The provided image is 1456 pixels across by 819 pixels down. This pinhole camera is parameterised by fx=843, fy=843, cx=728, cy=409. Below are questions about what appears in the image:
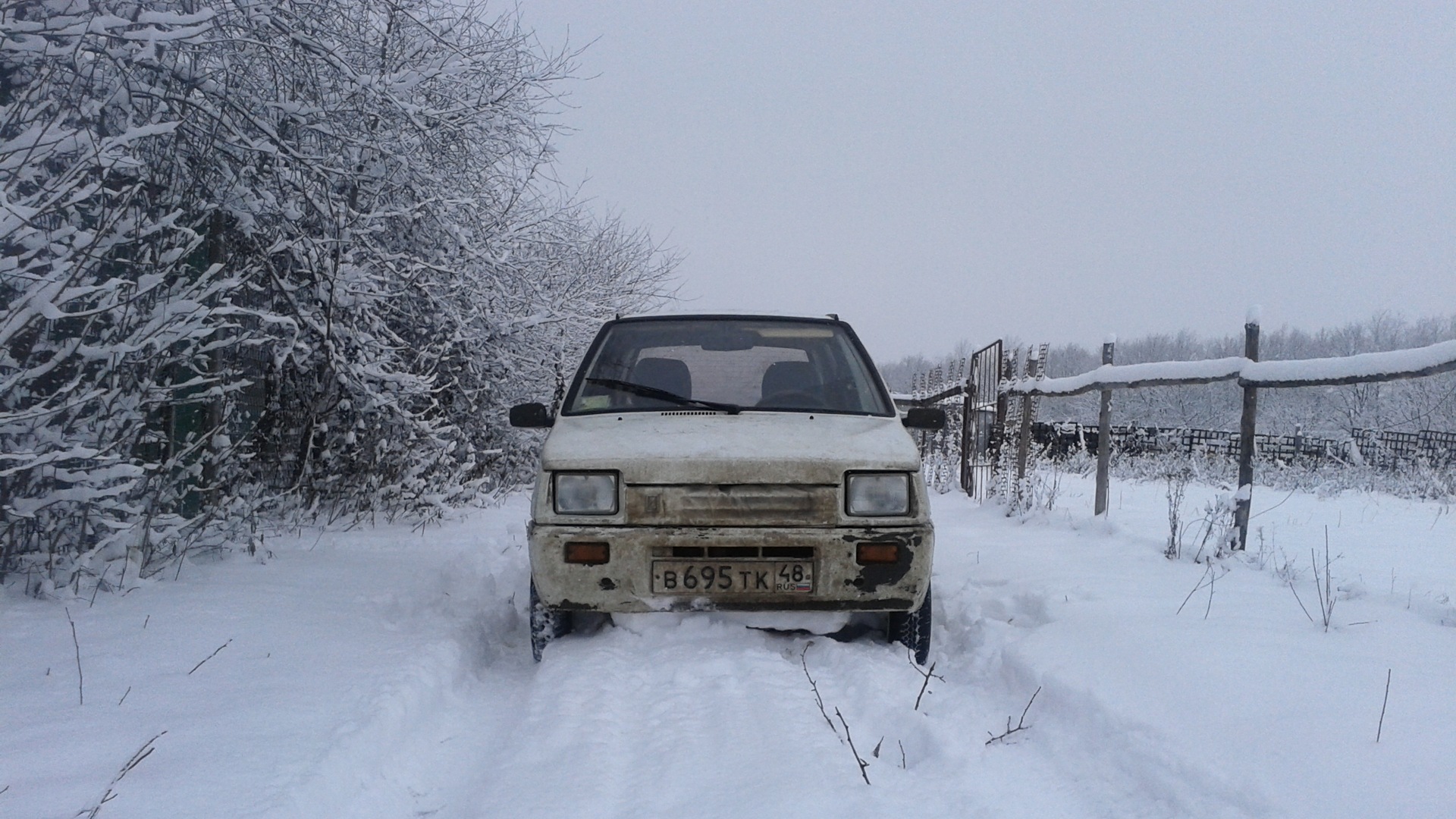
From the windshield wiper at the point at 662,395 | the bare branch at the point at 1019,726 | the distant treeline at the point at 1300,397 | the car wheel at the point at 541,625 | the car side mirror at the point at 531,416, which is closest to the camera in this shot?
the bare branch at the point at 1019,726

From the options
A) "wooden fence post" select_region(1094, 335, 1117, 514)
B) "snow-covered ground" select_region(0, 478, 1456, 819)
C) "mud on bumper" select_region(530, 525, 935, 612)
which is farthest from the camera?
"wooden fence post" select_region(1094, 335, 1117, 514)

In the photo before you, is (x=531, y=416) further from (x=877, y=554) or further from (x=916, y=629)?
(x=916, y=629)

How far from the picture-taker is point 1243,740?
2.46m

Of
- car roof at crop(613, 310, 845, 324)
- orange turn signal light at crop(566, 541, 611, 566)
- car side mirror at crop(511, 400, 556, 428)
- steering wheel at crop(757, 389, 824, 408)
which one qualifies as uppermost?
car roof at crop(613, 310, 845, 324)

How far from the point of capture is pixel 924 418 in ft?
13.6

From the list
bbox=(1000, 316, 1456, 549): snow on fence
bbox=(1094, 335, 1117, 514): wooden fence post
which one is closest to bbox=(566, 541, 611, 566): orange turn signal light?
bbox=(1000, 316, 1456, 549): snow on fence

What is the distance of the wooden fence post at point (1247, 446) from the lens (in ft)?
16.9

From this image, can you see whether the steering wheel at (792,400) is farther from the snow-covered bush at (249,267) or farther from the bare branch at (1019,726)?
the snow-covered bush at (249,267)

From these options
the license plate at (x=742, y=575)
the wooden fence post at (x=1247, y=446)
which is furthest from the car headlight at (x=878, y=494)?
the wooden fence post at (x=1247, y=446)

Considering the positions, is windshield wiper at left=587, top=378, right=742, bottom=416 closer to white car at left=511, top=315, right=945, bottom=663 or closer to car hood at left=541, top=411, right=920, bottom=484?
car hood at left=541, top=411, right=920, bottom=484

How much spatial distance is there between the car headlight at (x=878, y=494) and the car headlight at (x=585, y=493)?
2.97ft

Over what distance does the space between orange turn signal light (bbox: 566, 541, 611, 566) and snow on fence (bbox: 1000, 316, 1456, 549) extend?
3.82 meters

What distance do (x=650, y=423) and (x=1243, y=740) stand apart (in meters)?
2.34

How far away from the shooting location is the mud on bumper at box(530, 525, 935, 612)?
125 inches
